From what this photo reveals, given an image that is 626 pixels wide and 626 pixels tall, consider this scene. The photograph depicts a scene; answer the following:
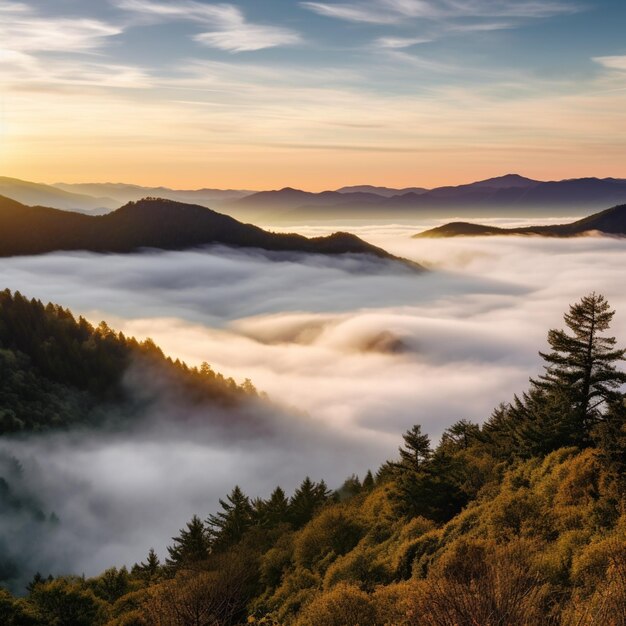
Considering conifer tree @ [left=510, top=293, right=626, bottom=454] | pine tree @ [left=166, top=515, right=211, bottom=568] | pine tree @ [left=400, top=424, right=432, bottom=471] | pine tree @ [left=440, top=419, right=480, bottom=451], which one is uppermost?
conifer tree @ [left=510, top=293, right=626, bottom=454]

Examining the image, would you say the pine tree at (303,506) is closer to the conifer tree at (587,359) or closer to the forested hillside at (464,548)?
the forested hillside at (464,548)

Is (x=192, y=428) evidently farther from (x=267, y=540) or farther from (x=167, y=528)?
(x=267, y=540)

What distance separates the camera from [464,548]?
29.3 meters

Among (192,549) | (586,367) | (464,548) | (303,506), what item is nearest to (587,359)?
(586,367)

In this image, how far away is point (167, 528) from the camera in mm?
145125

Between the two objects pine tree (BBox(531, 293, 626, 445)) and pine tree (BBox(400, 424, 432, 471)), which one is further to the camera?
pine tree (BBox(400, 424, 432, 471))

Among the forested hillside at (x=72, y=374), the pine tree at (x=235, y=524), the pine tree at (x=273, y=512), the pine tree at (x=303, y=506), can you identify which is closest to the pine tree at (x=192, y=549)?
the pine tree at (x=235, y=524)

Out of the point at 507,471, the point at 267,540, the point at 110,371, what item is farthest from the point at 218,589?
the point at 110,371

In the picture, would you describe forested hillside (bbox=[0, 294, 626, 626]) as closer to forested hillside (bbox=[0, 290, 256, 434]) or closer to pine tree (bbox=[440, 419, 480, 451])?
pine tree (bbox=[440, 419, 480, 451])

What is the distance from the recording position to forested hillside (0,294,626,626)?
70.7 ft

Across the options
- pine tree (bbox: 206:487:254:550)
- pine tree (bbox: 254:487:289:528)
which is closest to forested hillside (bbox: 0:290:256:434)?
pine tree (bbox: 206:487:254:550)

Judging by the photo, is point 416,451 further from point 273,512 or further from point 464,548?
point 273,512

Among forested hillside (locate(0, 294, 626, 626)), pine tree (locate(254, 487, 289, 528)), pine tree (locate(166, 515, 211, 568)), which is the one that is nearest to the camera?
forested hillside (locate(0, 294, 626, 626))

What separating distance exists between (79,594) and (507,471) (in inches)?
1653
